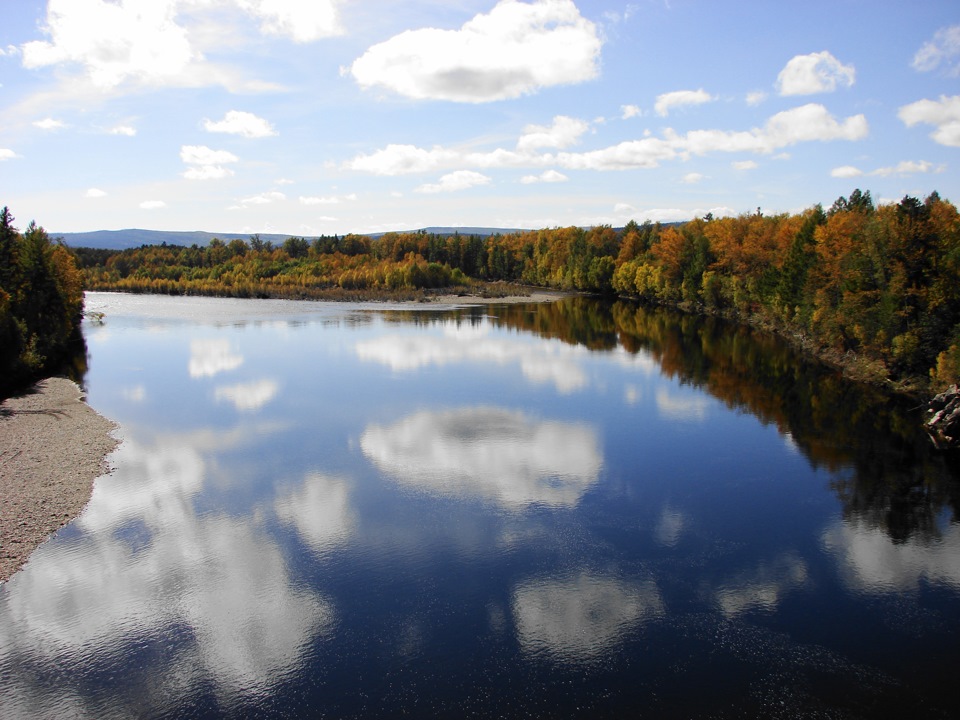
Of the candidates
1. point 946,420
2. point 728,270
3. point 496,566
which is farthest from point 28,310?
point 728,270

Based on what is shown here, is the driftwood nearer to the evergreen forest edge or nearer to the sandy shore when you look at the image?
the evergreen forest edge

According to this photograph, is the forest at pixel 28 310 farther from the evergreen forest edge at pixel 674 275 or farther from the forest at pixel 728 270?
the forest at pixel 728 270

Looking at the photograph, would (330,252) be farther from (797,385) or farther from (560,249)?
(797,385)

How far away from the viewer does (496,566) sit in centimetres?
1230

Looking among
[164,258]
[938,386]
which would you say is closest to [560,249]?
[164,258]

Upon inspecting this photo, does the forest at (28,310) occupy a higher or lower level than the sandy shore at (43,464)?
higher

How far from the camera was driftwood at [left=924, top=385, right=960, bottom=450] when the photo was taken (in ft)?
Result: 68.7

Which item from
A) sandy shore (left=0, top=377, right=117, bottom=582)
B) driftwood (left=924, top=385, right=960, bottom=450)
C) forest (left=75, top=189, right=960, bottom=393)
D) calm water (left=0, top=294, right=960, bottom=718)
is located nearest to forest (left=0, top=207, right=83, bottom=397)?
sandy shore (left=0, top=377, right=117, bottom=582)

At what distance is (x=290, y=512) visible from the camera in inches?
583

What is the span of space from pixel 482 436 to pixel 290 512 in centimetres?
718

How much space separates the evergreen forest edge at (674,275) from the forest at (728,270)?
0.36 feet

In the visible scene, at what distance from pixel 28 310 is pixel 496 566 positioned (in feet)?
98.3

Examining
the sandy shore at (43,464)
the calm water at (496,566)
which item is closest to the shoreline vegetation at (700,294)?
the sandy shore at (43,464)

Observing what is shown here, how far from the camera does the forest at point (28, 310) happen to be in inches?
1041
